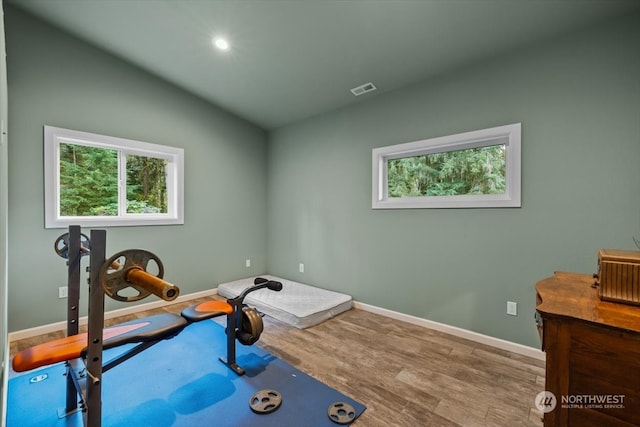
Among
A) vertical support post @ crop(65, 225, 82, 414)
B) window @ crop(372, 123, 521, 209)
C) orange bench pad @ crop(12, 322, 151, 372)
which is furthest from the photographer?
window @ crop(372, 123, 521, 209)

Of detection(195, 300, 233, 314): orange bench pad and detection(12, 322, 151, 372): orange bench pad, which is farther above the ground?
detection(12, 322, 151, 372): orange bench pad

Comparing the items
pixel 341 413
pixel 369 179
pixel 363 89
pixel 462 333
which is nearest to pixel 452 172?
pixel 369 179

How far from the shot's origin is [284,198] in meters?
4.45

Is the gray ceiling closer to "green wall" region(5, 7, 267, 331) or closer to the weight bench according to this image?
"green wall" region(5, 7, 267, 331)

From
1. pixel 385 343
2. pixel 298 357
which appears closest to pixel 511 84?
pixel 385 343

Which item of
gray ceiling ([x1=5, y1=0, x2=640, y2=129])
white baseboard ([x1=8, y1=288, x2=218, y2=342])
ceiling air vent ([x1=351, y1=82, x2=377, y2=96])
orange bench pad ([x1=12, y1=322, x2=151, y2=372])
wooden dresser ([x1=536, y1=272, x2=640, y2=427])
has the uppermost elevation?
gray ceiling ([x1=5, y1=0, x2=640, y2=129])

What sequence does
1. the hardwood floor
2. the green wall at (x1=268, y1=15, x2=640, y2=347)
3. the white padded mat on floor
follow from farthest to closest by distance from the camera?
the white padded mat on floor < the green wall at (x1=268, y1=15, x2=640, y2=347) < the hardwood floor

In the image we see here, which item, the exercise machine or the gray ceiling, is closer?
the exercise machine

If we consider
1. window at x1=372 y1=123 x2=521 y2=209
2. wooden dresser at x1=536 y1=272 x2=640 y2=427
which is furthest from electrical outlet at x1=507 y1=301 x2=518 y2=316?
wooden dresser at x1=536 y1=272 x2=640 y2=427

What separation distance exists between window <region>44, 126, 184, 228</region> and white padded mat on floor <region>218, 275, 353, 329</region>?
4.71 ft

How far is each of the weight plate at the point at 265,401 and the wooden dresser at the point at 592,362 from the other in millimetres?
1383

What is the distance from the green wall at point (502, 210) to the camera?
204 cm

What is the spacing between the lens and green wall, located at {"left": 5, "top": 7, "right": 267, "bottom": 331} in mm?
2670

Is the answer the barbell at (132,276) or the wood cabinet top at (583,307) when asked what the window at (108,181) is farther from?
the wood cabinet top at (583,307)
